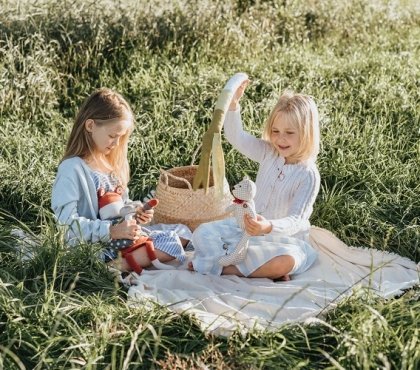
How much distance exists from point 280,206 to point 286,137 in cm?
38

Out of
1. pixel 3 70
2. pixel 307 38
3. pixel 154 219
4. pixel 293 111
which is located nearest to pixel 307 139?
pixel 293 111

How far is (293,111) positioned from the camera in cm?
437

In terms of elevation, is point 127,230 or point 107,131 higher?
point 107,131

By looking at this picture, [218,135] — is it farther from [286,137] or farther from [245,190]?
[245,190]

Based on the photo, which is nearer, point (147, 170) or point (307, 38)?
point (147, 170)

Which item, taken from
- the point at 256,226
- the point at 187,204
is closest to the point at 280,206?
the point at 256,226

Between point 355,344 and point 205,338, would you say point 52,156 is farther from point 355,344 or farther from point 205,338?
point 355,344

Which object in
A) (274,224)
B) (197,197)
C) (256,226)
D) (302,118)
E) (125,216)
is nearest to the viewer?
(256,226)

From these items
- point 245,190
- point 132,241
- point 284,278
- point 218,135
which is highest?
point 218,135

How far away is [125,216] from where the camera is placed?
13.9 feet

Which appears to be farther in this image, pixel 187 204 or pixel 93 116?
pixel 187 204

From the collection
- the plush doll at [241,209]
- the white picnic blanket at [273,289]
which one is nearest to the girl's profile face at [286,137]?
the plush doll at [241,209]

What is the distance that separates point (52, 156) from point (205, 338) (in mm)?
2435

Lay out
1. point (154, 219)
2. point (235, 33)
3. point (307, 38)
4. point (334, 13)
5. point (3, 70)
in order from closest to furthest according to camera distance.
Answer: point (154, 219) → point (3, 70) → point (235, 33) → point (307, 38) → point (334, 13)
